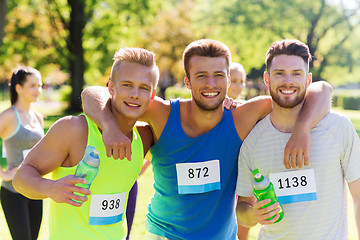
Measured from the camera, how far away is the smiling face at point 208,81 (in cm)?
283

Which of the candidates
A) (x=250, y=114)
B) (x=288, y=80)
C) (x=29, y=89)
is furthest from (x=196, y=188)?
(x=29, y=89)

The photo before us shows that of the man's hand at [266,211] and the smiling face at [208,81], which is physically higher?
the smiling face at [208,81]

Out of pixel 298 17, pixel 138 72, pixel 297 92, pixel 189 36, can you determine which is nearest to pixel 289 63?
pixel 297 92

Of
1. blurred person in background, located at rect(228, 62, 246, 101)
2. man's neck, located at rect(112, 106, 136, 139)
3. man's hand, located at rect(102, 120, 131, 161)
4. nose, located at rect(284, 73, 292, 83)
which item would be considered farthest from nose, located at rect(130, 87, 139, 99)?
blurred person in background, located at rect(228, 62, 246, 101)

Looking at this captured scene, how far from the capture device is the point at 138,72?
2672mm

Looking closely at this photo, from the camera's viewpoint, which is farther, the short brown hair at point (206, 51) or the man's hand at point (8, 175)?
the man's hand at point (8, 175)

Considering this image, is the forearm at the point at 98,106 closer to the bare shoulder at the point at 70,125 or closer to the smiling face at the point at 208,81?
the bare shoulder at the point at 70,125

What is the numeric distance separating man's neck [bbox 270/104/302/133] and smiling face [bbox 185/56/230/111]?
0.40 meters

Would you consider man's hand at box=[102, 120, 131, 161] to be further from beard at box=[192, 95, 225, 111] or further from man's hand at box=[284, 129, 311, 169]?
man's hand at box=[284, 129, 311, 169]

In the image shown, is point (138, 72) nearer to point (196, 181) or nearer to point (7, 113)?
point (196, 181)

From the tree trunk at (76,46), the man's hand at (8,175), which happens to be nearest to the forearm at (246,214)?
the man's hand at (8,175)

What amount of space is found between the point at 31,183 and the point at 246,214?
1370 mm

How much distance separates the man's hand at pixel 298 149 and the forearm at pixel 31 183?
1.44m

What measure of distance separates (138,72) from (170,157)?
26.9 inches
